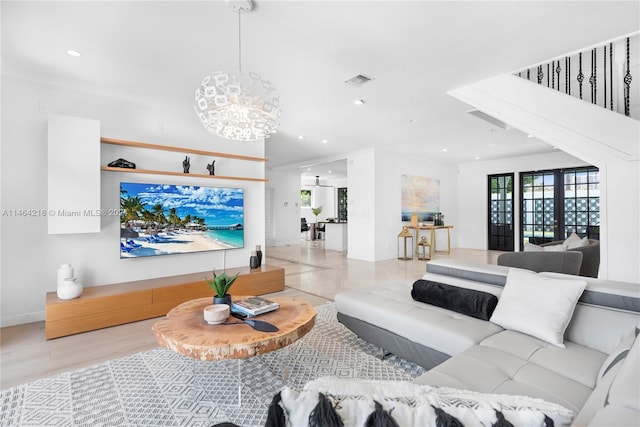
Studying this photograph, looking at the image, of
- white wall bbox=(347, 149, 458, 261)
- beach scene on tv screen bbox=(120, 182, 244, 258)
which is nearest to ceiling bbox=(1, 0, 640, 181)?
beach scene on tv screen bbox=(120, 182, 244, 258)

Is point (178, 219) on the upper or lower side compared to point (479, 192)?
lower

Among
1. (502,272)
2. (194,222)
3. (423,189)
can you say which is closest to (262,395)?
(502,272)

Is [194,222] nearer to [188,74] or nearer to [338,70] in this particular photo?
[188,74]

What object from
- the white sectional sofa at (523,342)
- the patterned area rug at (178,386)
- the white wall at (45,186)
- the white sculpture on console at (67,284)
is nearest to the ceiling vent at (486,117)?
the white sectional sofa at (523,342)

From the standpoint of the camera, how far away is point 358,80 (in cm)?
344

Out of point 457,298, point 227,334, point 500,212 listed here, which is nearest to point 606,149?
point 457,298

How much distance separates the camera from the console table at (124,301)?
2916 mm

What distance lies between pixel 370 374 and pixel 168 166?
12.0ft

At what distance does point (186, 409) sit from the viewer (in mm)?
1842

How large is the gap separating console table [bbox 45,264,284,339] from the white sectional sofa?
1.98 metres

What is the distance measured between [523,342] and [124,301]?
3.62 meters

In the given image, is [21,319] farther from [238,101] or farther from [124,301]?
[238,101]

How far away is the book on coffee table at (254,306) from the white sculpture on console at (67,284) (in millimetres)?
1957

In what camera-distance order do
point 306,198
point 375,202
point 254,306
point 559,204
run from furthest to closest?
1. point 306,198
2. point 559,204
3. point 375,202
4. point 254,306
